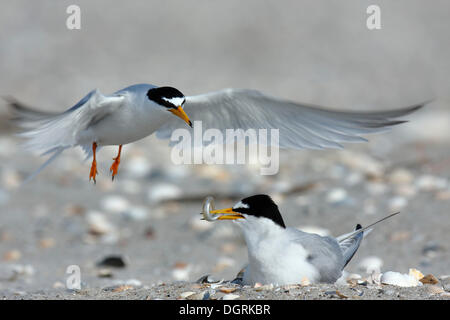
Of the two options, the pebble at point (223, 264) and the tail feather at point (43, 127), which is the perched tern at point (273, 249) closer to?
the tail feather at point (43, 127)

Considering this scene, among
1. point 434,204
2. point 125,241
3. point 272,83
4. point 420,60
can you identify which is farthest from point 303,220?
point 420,60

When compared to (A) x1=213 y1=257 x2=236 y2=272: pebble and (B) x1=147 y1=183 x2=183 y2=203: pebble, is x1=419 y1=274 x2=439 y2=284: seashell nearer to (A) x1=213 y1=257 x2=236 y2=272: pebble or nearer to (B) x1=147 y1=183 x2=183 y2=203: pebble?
(A) x1=213 y1=257 x2=236 y2=272: pebble

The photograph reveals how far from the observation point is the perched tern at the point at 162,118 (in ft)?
11.4

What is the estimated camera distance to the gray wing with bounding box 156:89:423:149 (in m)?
3.58

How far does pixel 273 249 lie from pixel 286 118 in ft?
2.88

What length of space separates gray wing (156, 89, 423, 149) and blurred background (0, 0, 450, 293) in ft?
3.94

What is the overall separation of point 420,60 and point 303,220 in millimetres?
7187

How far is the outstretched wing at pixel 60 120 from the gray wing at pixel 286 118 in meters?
0.58

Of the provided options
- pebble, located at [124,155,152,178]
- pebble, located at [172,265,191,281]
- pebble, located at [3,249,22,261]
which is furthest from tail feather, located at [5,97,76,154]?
pebble, located at [124,155,152,178]

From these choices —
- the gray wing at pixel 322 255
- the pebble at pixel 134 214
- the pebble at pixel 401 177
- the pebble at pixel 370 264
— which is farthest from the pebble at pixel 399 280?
the pebble at pixel 134 214

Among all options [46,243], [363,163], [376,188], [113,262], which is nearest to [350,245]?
[113,262]

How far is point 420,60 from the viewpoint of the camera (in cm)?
1226

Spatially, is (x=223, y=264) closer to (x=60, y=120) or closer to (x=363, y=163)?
(x=60, y=120)
